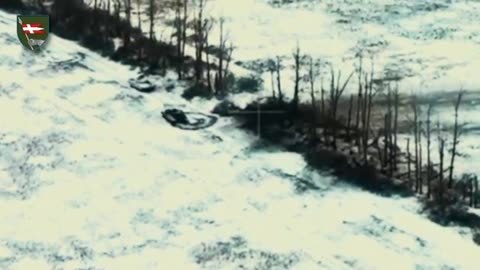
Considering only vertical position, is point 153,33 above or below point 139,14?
below

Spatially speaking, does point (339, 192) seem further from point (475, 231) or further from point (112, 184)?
point (112, 184)

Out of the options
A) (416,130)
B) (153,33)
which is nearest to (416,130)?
(416,130)

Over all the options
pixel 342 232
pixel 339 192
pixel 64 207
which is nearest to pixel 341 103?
pixel 339 192

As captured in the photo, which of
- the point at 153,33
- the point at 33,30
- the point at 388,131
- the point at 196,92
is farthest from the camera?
the point at 33,30

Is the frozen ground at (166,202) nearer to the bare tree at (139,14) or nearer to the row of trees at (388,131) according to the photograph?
the row of trees at (388,131)

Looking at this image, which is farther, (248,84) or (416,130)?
(248,84)

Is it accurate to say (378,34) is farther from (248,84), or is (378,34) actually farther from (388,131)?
(388,131)

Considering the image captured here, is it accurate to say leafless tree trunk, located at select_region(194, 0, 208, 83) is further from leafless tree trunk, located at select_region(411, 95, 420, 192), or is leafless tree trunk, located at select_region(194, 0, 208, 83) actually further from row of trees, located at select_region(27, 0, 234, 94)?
leafless tree trunk, located at select_region(411, 95, 420, 192)
